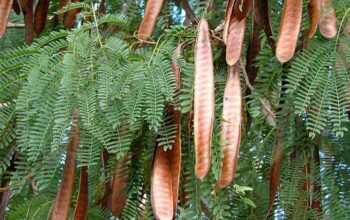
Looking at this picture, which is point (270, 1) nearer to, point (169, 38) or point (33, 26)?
point (169, 38)

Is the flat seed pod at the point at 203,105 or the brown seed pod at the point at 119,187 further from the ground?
the flat seed pod at the point at 203,105

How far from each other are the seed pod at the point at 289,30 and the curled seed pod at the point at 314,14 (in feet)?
0.27

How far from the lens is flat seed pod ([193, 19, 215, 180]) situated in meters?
1.87

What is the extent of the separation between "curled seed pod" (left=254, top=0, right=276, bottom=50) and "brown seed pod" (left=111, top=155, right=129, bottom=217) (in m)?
0.51

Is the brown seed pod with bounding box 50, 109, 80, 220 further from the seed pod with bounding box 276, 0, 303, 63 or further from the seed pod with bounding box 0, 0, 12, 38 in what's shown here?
the seed pod with bounding box 276, 0, 303, 63

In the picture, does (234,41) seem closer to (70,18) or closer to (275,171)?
(275,171)

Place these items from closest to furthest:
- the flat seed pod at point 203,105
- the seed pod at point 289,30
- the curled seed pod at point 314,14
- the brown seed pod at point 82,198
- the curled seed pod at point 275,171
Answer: the flat seed pod at point 203,105
the seed pod at point 289,30
the curled seed pod at point 314,14
the brown seed pod at point 82,198
the curled seed pod at point 275,171

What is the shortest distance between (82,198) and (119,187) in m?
0.10

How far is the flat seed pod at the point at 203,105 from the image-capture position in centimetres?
187

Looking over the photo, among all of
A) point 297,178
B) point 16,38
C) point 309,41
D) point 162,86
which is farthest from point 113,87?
point 16,38

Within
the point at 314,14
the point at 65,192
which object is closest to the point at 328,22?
the point at 314,14

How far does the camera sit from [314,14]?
2.15 metres

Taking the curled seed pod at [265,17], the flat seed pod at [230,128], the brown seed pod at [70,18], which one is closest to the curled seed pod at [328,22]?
the curled seed pod at [265,17]

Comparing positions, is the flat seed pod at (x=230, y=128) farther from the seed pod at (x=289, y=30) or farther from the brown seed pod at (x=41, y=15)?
the brown seed pod at (x=41, y=15)
